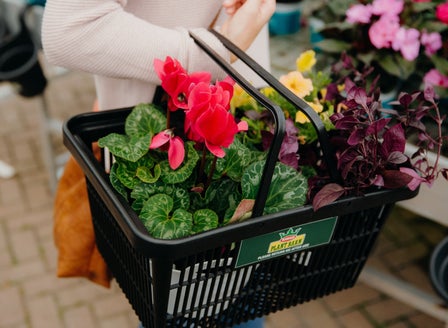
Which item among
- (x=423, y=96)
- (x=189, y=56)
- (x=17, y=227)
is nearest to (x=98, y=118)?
(x=189, y=56)

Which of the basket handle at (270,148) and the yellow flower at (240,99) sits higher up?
the basket handle at (270,148)

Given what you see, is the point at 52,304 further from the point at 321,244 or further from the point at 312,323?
the point at 321,244

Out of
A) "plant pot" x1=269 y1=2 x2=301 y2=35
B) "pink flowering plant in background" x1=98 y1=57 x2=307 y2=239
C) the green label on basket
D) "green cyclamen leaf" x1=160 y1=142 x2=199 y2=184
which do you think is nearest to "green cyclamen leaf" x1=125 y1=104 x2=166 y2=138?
"pink flowering plant in background" x1=98 y1=57 x2=307 y2=239

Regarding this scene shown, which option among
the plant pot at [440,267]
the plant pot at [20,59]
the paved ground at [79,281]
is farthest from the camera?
the paved ground at [79,281]

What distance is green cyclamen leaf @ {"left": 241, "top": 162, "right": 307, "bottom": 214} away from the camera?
930 mm

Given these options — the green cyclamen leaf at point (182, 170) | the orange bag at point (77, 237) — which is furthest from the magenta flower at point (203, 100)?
the orange bag at point (77, 237)

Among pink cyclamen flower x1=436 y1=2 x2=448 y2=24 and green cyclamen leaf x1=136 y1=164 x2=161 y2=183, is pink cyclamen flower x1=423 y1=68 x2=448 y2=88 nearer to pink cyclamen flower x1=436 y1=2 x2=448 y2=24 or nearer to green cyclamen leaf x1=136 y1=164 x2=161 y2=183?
pink cyclamen flower x1=436 y1=2 x2=448 y2=24

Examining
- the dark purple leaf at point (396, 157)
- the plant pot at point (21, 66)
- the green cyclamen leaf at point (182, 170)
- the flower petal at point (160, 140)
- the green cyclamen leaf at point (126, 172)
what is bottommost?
the plant pot at point (21, 66)

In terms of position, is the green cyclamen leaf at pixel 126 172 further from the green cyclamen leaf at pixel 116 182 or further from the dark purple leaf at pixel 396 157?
the dark purple leaf at pixel 396 157

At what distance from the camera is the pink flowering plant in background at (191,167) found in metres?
0.86

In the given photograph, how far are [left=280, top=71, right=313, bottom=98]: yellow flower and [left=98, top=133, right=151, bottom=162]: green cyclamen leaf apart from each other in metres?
0.35

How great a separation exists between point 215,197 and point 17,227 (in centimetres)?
228


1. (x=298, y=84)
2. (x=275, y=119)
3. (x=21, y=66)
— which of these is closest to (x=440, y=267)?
(x=298, y=84)

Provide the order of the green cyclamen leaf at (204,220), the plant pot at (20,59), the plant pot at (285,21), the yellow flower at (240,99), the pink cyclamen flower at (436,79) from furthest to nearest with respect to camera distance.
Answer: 1. the plant pot at (285,21)
2. the plant pot at (20,59)
3. the pink cyclamen flower at (436,79)
4. the yellow flower at (240,99)
5. the green cyclamen leaf at (204,220)
